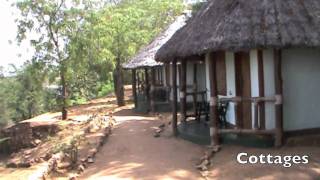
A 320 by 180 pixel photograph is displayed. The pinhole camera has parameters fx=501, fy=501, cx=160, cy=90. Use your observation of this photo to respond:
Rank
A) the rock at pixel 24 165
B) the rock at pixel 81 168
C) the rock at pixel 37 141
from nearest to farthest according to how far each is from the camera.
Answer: the rock at pixel 81 168 < the rock at pixel 24 165 < the rock at pixel 37 141

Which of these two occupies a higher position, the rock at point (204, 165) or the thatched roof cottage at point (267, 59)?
the thatched roof cottage at point (267, 59)

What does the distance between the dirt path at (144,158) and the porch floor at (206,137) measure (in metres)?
0.24

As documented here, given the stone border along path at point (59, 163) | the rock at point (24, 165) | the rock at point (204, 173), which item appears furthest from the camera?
the rock at point (24, 165)

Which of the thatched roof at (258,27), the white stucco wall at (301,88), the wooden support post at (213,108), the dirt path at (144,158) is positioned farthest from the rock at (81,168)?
the white stucco wall at (301,88)

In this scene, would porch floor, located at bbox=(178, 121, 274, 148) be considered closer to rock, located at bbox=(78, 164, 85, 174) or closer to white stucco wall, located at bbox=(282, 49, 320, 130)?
white stucco wall, located at bbox=(282, 49, 320, 130)

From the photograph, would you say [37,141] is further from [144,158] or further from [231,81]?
[231,81]

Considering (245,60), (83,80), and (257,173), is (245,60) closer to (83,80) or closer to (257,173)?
(257,173)

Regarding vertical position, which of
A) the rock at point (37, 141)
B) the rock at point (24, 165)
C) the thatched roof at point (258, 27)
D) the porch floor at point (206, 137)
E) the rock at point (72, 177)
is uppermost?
the thatched roof at point (258, 27)

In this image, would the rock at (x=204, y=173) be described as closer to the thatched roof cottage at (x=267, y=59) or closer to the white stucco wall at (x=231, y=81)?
the thatched roof cottage at (x=267, y=59)

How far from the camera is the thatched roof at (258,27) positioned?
34.9 feet

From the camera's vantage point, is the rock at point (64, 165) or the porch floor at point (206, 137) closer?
the porch floor at point (206, 137)

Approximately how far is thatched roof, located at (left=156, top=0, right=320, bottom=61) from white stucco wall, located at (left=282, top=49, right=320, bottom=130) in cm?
86

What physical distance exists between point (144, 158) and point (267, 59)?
3.63 m

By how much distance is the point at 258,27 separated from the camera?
10945 millimetres
